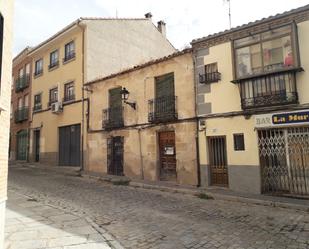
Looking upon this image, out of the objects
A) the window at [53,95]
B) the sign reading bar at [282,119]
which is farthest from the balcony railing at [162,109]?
the window at [53,95]

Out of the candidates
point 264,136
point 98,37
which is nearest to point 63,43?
point 98,37

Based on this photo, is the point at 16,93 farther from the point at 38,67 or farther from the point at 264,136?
the point at 264,136

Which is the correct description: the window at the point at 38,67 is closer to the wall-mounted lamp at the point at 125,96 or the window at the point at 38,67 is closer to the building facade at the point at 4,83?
the wall-mounted lamp at the point at 125,96

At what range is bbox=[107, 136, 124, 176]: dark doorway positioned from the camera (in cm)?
1456

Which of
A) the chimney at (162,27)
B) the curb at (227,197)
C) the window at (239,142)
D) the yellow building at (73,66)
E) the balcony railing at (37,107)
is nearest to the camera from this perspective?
the curb at (227,197)

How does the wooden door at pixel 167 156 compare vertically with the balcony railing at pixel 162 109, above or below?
below

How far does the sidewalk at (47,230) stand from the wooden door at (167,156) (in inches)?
229

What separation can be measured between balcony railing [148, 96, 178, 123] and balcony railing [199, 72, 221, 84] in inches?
62.7

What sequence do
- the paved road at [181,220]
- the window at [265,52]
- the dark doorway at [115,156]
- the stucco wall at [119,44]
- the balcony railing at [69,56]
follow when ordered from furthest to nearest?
the balcony railing at [69,56], the stucco wall at [119,44], the dark doorway at [115,156], the window at [265,52], the paved road at [181,220]

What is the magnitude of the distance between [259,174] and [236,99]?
9.11 ft

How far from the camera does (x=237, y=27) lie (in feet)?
33.9

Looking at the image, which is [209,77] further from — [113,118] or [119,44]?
[119,44]

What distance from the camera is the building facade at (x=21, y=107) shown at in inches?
882

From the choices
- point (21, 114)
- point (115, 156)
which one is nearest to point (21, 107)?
point (21, 114)
